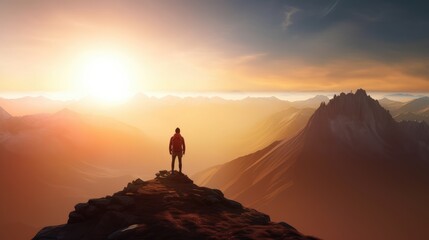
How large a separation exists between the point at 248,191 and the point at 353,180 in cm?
4822

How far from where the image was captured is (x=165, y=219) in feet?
59.8

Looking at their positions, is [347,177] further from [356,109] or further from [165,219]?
[165,219]

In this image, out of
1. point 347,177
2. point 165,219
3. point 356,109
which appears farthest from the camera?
point 356,109

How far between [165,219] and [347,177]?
147045 mm

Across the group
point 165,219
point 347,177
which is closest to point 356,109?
point 347,177

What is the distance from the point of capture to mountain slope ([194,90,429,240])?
12456cm

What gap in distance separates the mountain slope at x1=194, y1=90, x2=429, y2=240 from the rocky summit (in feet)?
350

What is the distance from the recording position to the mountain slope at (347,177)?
125 m

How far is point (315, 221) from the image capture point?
416 feet

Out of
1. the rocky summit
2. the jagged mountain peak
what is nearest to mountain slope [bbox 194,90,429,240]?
the jagged mountain peak

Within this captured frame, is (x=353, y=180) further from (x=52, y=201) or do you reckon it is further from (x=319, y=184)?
(x=52, y=201)

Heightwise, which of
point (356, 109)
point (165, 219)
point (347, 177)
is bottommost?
point (347, 177)

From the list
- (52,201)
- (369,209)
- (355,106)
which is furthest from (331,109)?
(52,201)

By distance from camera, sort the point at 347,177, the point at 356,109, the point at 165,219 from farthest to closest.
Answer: the point at 356,109
the point at 347,177
the point at 165,219
